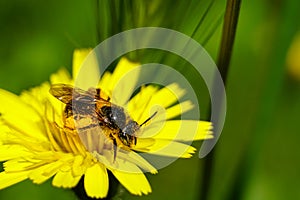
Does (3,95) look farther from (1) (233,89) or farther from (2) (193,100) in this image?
(1) (233,89)

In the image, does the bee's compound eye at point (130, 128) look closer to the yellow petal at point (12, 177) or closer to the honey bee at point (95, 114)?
the honey bee at point (95, 114)

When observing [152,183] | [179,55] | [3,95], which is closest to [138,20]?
[179,55]

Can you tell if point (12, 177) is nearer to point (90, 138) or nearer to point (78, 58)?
point (90, 138)

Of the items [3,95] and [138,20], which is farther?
[3,95]

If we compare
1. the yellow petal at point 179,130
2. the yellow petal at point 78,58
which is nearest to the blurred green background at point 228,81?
the yellow petal at point 78,58

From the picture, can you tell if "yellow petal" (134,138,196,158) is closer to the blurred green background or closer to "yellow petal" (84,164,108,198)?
"yellow petal" (84,164,108,198)

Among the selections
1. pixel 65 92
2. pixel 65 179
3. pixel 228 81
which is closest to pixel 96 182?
pixel 65 179
